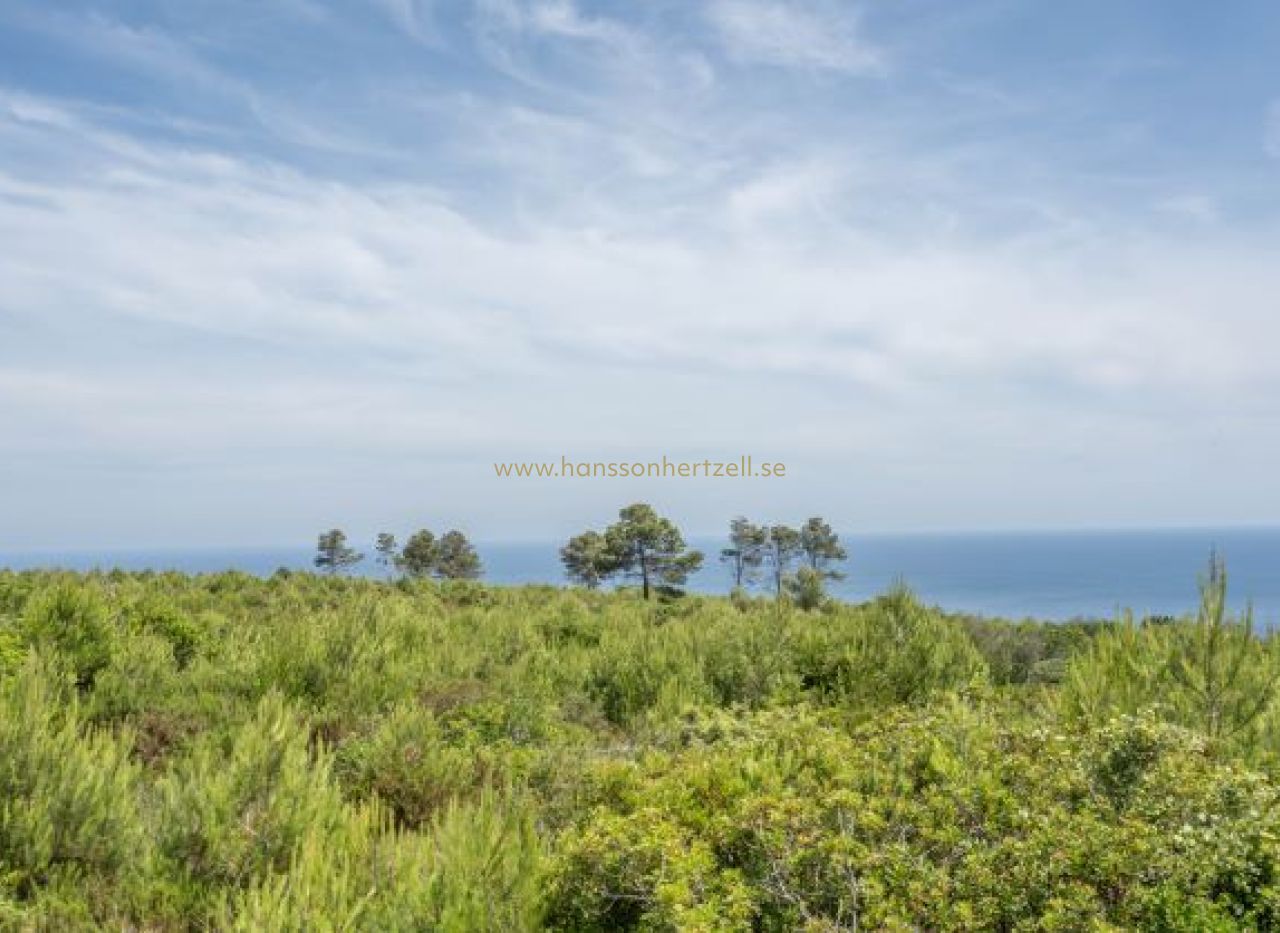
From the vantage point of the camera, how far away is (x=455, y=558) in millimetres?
85438

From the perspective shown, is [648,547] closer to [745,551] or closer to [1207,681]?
[745,551]

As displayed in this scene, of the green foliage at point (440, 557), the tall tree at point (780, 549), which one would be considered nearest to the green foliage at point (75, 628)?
the green foliage at point (440, 557)

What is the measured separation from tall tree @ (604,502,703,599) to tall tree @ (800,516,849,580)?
1233 inches

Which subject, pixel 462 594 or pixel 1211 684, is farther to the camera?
pixel 462 594

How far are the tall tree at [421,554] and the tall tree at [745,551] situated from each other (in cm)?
3115

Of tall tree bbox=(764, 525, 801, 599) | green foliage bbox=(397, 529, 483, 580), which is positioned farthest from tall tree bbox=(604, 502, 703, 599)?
tall tree bbox=(764, 525, 801, 599)

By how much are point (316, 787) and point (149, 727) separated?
4.90 meters

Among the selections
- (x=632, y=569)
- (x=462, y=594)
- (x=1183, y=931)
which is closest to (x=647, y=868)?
(x=1183, y=931)

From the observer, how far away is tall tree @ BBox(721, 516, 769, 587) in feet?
319

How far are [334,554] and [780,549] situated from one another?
4550 cm

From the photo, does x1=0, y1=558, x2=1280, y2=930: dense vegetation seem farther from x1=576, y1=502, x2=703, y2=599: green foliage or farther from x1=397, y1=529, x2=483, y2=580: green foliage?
x1=397, y1=529, x2=483, y2=580: green foliage

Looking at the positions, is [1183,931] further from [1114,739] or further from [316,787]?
[316,787]

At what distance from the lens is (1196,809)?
16.1ft

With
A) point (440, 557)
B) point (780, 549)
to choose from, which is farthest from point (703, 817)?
point (780, 549)
